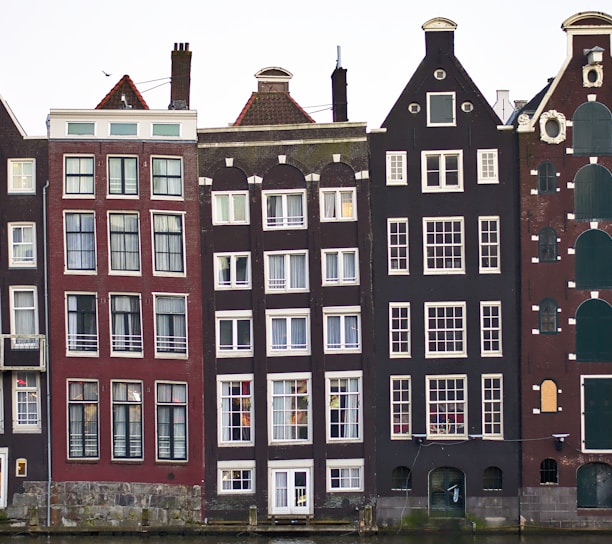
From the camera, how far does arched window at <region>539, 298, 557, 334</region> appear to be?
4697cm

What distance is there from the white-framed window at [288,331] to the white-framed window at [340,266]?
1.60 metres

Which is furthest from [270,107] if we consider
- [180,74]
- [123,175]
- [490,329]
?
[490,329]

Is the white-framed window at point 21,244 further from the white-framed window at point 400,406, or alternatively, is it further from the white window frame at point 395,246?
the white-framed window at point 400,406

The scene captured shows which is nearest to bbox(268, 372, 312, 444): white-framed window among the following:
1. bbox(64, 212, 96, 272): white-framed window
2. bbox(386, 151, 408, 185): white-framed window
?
bbox(386, 151, 408, 185): white-framed window

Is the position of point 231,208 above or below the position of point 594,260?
above

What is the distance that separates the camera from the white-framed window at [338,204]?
47500 millimetres

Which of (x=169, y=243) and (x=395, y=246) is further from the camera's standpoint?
(x=169, y=243)

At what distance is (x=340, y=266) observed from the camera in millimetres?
47406

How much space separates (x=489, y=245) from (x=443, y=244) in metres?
1.72

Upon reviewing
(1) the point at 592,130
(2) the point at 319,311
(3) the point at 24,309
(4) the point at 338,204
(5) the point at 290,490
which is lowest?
(5) the point at 290,490

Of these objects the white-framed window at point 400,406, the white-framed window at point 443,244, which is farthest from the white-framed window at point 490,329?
the white-framed window at point 400,406

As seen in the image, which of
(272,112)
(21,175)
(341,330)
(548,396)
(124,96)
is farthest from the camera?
(272,112)

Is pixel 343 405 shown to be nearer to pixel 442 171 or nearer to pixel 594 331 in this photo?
pixel 442 171

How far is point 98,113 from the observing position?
47.4 metres
